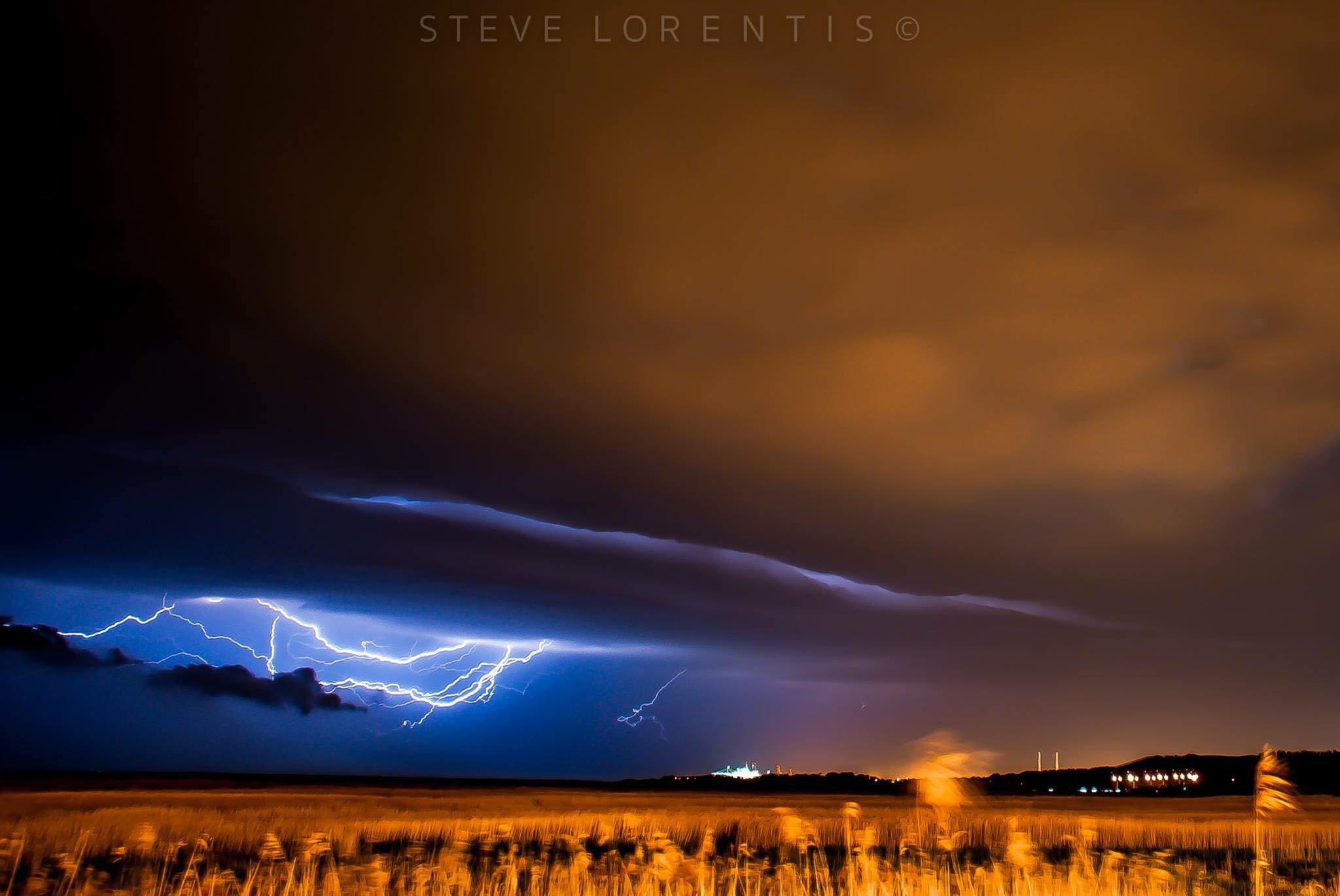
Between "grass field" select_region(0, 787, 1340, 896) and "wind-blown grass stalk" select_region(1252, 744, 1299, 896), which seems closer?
"wind-blown grass stalk" select_region(1252, 744, 1299, 896)

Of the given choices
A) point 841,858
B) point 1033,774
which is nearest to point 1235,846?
point 841,858

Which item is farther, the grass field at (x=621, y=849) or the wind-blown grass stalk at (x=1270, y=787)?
the grass field at (x=621, y=849)

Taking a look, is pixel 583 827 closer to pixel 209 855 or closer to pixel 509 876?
pixel 209 855

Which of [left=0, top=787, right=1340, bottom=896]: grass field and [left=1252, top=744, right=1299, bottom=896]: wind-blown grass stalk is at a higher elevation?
[left=1252, top=744, right=1299, bottom=896]: wind-blown grass stalk

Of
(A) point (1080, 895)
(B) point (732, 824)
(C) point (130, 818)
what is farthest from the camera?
(B) point (732, 824)

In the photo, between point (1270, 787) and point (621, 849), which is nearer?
point (1270, 787)

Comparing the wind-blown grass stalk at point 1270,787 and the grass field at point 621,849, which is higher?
the wind-blown grass stalk at point 1270,787

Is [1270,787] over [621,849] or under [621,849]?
over

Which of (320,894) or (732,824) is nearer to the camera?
(320,894)
